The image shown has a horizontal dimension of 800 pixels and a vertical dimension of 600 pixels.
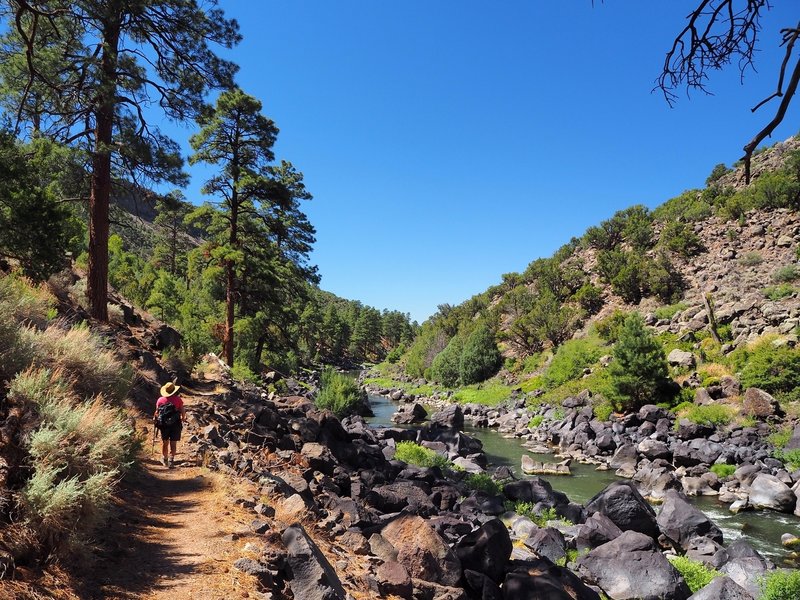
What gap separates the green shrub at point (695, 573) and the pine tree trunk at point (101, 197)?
52.4 ft

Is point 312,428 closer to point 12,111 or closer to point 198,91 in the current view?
point 198,91

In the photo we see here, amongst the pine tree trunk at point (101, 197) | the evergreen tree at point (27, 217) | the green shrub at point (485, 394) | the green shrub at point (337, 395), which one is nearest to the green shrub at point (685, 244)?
the green shrub at point (485, 394)

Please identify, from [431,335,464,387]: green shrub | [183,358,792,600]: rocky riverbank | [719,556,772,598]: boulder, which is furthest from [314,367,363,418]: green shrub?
[431,335,464,387]: green shrub

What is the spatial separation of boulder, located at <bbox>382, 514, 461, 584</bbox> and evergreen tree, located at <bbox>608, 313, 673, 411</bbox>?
965 inches

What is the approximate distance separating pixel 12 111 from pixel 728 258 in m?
54.2

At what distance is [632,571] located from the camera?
9.48 metres

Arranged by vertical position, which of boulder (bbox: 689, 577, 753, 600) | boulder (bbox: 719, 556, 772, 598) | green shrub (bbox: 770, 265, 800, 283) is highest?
green shrub (bbox: 770, 265, 800, 283)

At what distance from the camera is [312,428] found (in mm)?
14945

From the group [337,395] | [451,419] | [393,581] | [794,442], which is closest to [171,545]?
[393,581]

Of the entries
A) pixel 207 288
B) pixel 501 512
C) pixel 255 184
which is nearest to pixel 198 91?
pixel 255 184

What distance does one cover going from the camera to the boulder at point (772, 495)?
49.1 feet

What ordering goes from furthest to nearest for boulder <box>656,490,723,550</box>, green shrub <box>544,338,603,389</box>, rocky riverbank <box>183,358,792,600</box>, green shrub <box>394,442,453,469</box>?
green shrub <box>544,338,603,389</box>
green shrub <box>394,442,453,469</box>
boulder <box>656,490,723,550</box>
rocky riverbank <box>183,358,792,600</box>

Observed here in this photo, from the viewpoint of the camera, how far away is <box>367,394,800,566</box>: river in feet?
41.8

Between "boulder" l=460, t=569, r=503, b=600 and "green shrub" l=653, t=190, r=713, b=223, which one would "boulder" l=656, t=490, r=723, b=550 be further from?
"green shrub" l=653, t=190, r=713, b=223
